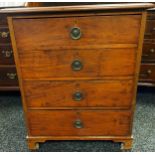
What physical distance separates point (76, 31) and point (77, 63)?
154 mm

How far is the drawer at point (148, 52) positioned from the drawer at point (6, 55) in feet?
3.03

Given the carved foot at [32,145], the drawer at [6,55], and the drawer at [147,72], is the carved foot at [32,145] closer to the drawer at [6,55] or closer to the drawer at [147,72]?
the drawer at [6,55]

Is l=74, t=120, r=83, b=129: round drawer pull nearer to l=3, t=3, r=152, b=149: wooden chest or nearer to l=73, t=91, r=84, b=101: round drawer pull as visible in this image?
l=3, t=3, r=152, b=149: wooden chest

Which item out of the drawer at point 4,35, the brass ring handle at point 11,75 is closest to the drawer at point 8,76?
the brass ring handle at point 11,75

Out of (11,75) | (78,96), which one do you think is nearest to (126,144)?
(78,96)

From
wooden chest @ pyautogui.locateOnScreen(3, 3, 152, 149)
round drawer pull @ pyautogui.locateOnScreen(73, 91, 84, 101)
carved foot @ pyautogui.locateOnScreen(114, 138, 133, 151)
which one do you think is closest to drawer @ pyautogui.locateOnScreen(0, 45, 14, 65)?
wooden chest @ pyautogui.locateOnScreen(3, 3, 152, 149)

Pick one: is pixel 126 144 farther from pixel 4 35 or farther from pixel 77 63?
pixel 4 35

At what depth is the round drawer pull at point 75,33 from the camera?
932 mm

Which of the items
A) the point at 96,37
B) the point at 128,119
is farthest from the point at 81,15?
the point at 128,119

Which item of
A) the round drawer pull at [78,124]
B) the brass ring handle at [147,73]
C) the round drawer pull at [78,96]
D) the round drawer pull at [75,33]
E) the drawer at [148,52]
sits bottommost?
the round drawer pull at [78,124]

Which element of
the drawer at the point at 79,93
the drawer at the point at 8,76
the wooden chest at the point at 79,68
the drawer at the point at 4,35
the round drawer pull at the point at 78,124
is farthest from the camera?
the drawer at the point at 8,76

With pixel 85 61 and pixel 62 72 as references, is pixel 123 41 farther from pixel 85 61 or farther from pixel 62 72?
pixel 62 72

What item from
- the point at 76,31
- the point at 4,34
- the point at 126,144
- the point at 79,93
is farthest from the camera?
the point at 4,34

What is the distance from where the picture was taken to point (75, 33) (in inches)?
37.0
